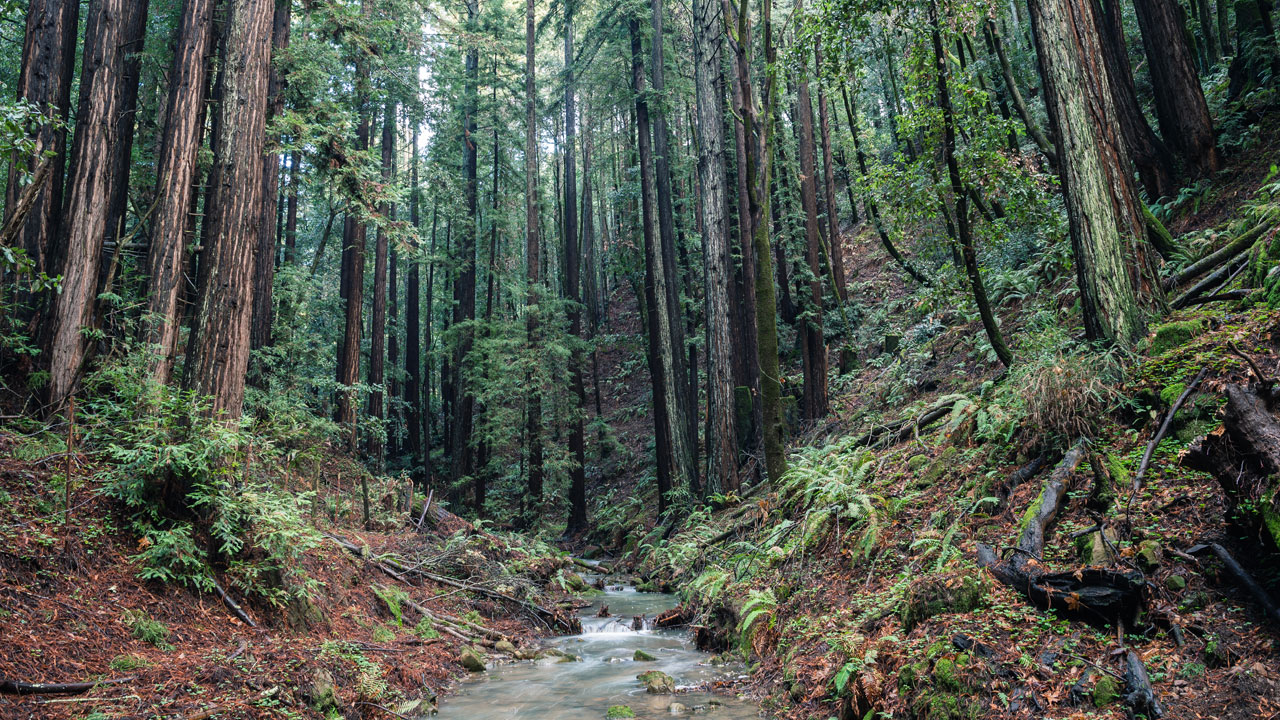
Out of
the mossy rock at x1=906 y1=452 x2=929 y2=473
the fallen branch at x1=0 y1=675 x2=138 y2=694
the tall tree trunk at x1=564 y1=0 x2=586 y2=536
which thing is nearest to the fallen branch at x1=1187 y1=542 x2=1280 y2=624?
the mossy rock at x1=906 y1=452 x2=929 y2=473

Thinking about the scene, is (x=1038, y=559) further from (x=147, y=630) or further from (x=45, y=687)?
(x=147, y=630)

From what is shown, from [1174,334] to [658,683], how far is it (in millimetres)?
5545

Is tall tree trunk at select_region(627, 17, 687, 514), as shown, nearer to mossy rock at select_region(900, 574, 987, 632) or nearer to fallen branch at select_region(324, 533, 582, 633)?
fallen branch at select_region(324, 533, 582, 633)

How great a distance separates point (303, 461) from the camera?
42.7ft

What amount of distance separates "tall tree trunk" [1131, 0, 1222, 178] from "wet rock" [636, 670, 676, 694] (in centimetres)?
942

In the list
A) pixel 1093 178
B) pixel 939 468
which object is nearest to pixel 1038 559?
pixel 939 468

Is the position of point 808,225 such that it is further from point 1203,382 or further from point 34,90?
point 34,90

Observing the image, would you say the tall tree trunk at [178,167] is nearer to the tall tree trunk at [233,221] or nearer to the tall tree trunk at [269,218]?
the tall tree trunk at [233,221]

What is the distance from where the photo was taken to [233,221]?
727cm

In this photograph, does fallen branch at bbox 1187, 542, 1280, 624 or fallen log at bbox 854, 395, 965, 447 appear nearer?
fallen branch at bbox 1187, 542, 1280, 624

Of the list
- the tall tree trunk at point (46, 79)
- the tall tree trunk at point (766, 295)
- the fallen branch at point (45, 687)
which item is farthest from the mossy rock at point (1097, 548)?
the tall tree trunk at point (46, 79)

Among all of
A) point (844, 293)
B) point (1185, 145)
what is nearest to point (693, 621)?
point (1185, 145)

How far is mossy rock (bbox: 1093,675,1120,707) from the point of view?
343 cm

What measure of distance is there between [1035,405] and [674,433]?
1193cm
